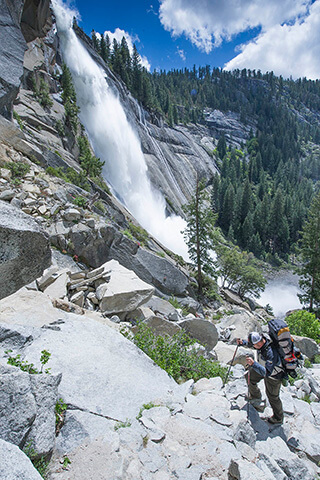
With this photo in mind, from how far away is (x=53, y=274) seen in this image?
26.3 feet

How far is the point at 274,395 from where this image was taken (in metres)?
4.83

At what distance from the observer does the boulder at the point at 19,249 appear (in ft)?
12.9

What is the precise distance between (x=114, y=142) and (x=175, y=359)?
40909 millimetres

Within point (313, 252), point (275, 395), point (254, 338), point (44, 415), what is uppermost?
point (313, 252)

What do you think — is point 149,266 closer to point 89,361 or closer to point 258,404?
point 258,404

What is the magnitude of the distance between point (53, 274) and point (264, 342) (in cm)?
627

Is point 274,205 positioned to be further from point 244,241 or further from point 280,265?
point 280,265

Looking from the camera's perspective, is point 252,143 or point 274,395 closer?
point 274,395

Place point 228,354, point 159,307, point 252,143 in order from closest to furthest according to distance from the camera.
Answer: point 228,354 < point 159,307 < point 252,143

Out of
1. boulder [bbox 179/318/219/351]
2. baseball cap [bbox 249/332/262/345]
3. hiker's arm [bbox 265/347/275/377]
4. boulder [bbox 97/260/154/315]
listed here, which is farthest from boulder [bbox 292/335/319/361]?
baseball cap [bbox 249/332/262/345]

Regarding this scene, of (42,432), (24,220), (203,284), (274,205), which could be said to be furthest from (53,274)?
(274,205)

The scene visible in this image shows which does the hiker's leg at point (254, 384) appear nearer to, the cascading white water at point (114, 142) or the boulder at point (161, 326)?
the boulder at point (161, 326)

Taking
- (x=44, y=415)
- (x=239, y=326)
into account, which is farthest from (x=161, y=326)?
(x=239, y=326)

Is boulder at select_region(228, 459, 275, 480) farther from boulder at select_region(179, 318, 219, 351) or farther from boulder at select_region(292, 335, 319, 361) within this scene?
boulder at select_region(292, 335, 319, 361)
